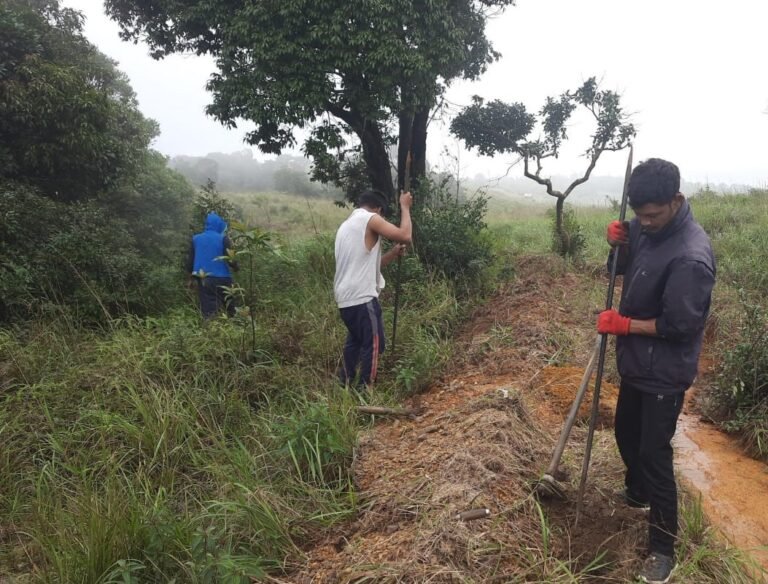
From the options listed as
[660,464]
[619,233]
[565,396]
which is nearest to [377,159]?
[565,396]

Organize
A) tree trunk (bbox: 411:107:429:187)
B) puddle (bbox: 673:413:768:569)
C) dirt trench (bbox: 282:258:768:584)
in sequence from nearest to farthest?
1. dirt trench (bbox: 282:258:768:584)
2. puddle (bbox: 673:413:768:569)
3. tree trunk (bbox: 411:107:429:187)

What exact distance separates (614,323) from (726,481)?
179 cm

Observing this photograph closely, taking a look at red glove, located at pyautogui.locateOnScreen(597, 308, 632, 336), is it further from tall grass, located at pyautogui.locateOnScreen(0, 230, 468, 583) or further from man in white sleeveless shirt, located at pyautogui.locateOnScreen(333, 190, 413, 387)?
man in white sleeveless shirt, located at pyautogui.locateOnScreen(333, 190, 413, 387)

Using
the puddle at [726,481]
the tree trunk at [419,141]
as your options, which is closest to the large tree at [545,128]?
the tree trunk at [419,141]

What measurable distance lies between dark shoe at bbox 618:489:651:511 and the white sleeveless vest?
198 centimetres

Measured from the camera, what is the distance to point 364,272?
3.57 metres

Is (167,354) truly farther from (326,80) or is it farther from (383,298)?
(326,80)

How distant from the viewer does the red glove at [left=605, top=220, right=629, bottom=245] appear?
229 centimetres

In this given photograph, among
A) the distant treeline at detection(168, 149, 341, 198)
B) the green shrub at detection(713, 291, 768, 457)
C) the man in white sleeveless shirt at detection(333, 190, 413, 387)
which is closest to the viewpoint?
the green shrub at detection(713, 291, 768, 457)

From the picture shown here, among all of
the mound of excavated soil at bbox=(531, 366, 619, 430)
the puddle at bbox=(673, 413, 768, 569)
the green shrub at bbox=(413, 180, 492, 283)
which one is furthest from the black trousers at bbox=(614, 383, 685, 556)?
the green shrub at bbox=(413, 180, 492, 283)

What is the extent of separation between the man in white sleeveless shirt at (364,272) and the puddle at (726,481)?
2.08m

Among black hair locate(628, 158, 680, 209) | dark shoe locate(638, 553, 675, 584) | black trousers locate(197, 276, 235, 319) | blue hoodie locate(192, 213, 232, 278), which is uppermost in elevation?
black hair locate(628, 158, 680, 209)

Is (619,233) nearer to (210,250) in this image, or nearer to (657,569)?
(657,569)

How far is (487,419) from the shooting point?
286 centimetres
